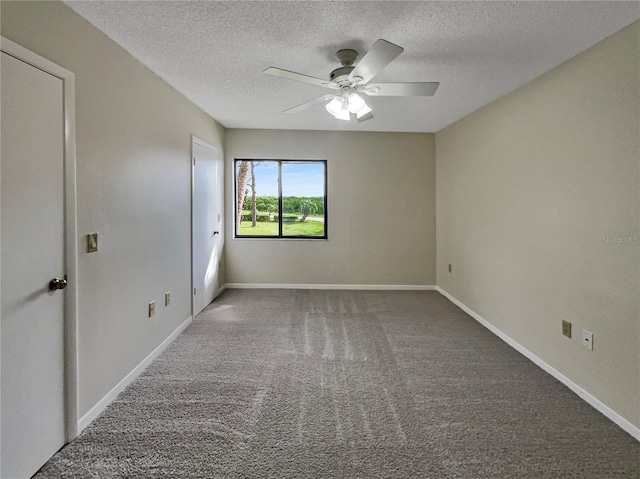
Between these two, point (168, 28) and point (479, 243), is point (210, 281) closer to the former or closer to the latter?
point (168, 28)

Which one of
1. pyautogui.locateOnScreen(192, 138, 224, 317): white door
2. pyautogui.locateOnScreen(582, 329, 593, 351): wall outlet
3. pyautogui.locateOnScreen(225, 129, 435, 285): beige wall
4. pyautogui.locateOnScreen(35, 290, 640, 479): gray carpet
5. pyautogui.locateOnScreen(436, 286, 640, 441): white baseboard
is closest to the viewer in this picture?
pyautogui.locateOnScreen(35, 290, 640, 479): gray carpet

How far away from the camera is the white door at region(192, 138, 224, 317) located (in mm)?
3691

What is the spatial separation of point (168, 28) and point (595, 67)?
8.68 ft

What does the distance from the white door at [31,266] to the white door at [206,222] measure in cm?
193

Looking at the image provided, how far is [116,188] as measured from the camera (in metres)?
2.20

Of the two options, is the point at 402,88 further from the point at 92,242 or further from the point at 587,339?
the point at 92,242

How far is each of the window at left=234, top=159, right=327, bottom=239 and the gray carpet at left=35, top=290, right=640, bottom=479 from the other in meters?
2.08

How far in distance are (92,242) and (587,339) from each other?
3.16 metres

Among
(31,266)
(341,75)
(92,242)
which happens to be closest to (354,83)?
(341,75)

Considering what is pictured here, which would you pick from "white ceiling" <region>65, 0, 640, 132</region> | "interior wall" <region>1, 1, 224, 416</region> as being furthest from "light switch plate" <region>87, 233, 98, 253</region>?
"white ceiling" <region>65, 0, 640, 132</region>

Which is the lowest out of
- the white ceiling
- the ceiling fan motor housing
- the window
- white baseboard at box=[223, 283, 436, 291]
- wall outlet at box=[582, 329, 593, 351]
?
white baseboard at box=[223, 283, 436, 291]

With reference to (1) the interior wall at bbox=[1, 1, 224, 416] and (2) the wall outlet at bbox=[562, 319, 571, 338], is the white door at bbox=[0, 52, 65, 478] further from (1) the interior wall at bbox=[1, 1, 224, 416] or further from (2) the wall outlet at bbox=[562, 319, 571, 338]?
(2) the wall outlet at bbox=[562, 319, 571, 338]

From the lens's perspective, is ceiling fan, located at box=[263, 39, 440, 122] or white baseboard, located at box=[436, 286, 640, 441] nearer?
white baseboard, located at box=[436, 286, 640, 441]

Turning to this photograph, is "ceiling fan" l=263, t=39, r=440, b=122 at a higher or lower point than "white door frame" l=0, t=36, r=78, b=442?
higher
